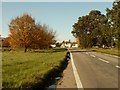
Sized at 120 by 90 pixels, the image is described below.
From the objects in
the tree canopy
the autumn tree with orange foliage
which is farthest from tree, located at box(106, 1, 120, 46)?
the tree canopy

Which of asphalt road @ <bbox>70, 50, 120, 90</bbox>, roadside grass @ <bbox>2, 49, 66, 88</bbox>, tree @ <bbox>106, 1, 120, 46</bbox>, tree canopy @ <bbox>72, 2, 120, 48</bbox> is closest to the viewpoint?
roadside grass @ <bbox>2, 49, 66, 88</bbox>

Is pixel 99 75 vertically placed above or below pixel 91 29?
below

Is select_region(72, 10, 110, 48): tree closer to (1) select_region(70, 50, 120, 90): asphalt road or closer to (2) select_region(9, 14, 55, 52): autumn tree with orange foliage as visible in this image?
(2) select_region(9, 14, 55, 52): autumn tree with orange foliage

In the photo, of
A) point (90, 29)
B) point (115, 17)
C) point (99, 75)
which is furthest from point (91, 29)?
point (99, 75)

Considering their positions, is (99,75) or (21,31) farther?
(21,31)

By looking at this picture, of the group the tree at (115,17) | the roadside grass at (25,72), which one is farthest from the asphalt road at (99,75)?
the tree at (115,17)

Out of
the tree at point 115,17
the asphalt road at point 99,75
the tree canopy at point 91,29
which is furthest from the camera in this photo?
the tree canopy at point 91,29

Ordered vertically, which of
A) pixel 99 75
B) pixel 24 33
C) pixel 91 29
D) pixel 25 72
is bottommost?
pixel 99 75

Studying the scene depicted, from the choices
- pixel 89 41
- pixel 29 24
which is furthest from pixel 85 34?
pixel 29 24

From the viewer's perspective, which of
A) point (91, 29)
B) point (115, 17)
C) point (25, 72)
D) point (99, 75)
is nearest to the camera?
point (25, 72)

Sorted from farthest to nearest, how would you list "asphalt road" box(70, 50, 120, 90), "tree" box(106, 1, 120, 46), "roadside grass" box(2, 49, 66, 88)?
"tree" box(106, 1, 120, 46)
"asphalt road" box(70, 50, 120, 90)
"roadside grass" box(2, 49, 66, 88)

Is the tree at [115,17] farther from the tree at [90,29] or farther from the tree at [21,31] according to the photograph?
the tree at [90,29]

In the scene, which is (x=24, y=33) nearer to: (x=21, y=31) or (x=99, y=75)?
(x=21, y=31)

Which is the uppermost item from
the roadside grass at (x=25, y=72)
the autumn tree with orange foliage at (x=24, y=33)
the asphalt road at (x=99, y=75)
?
the autumn tree with orange foliage at (x=24, y=33)
